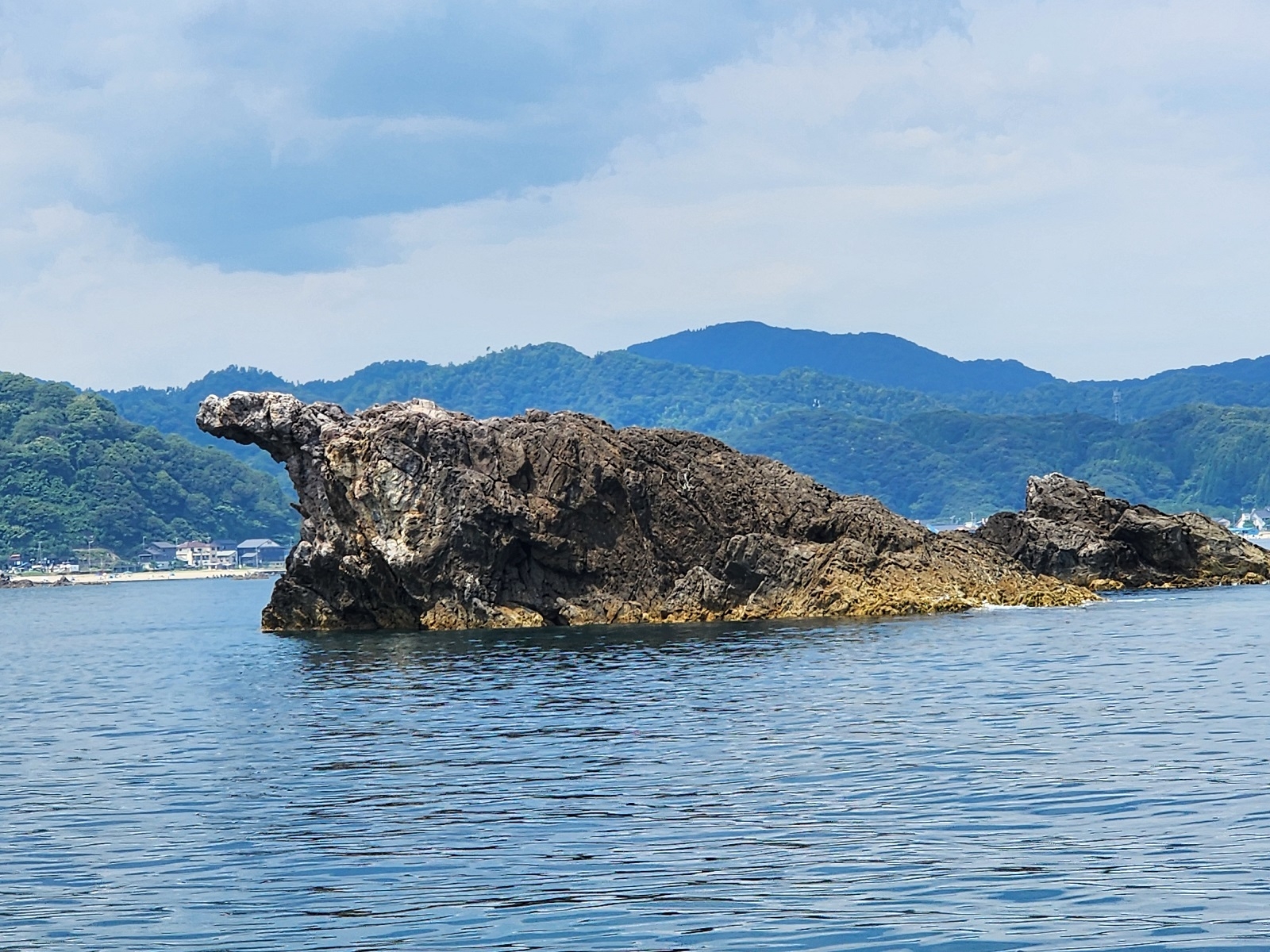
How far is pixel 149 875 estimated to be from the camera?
63.5 feet

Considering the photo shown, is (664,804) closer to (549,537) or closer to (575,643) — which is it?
(575,643)

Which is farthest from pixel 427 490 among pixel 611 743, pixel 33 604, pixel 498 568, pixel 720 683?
pixel 33 604

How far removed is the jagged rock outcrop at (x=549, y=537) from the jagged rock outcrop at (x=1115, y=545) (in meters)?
13.2

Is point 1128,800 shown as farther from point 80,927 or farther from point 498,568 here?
point 498,568

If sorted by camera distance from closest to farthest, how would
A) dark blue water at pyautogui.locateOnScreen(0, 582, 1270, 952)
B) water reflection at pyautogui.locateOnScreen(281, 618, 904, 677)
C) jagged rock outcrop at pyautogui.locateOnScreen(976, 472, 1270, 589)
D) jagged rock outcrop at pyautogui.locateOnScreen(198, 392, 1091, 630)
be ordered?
dark blue water at pyautogui.locateOnScreen(0, 582, 1270, 952) → water reflection at pyautogui.locateOnScreen(281, 618, 904, 677) → jagged rock outcrop at pyautogui.locateOnScreen(198, 392, 1091, 630) → jagged rock outcrop at pyautogui.locateOnScreen(976, 472, 1270, 589)

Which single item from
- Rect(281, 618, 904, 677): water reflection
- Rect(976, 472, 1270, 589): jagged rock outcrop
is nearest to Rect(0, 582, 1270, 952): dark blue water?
Rect(281, 618, 904, 677): water reflection

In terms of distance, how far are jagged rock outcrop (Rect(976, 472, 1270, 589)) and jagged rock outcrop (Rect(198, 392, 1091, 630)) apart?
43.2ft

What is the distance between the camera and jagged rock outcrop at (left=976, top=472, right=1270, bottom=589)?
79750 millimetres

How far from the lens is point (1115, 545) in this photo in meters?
81.7

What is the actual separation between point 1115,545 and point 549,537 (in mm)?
34486

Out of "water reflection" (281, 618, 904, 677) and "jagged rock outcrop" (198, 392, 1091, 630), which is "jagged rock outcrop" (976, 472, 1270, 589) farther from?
"water reflection" (281, 618, 904, 677)

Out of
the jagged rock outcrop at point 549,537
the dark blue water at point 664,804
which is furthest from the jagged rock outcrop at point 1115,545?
the dark blue water at point 664,804

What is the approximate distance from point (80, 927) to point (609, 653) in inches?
1246

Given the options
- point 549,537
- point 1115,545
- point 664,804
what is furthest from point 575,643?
point 1115,545
